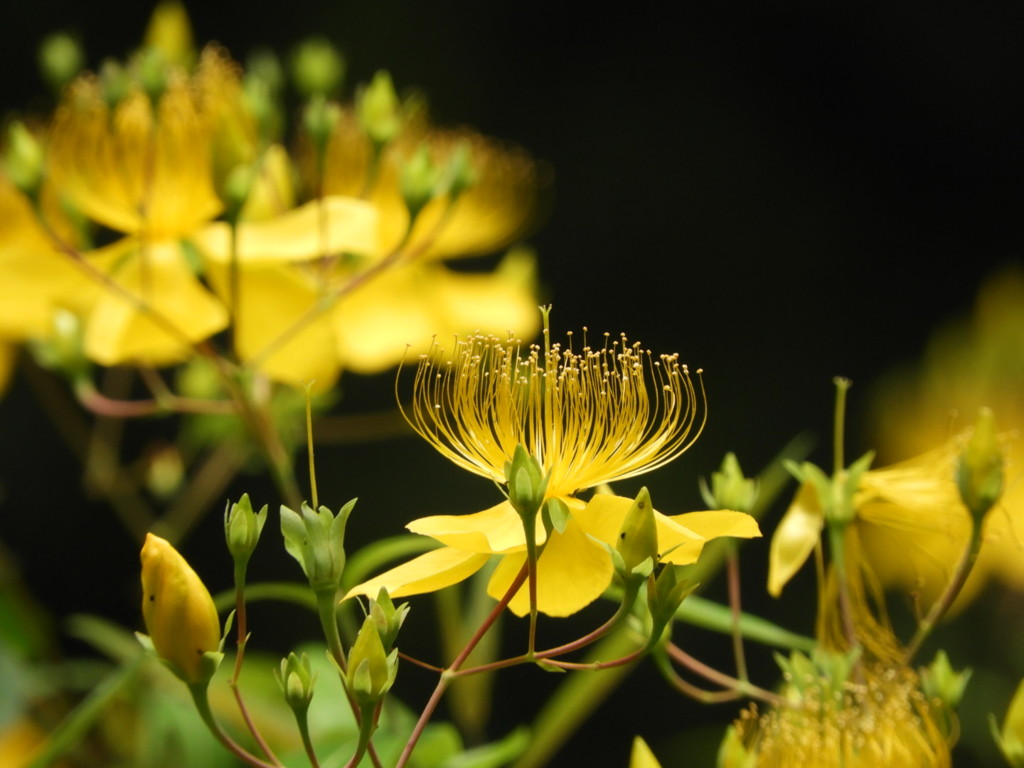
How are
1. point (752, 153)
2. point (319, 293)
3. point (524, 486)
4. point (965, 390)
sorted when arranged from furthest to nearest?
point (752, 153) → point (965, 390) → point (319, 293) → point (524, 486)

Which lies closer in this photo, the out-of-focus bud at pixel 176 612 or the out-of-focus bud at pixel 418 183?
the out-of-focus bud at pixel 176 612

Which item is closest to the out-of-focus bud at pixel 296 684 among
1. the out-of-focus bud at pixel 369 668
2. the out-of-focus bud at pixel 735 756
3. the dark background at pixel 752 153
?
the out-of-focus bud at pixel 369 668

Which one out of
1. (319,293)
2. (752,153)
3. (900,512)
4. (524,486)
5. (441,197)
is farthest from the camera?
(752,153)

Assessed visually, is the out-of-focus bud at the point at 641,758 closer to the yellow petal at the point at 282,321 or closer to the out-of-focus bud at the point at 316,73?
the yellow petal at the point at 282,321

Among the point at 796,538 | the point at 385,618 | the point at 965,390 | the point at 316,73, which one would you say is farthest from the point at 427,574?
the point at 965,390

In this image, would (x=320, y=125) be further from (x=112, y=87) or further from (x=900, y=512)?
(x=900, y=512)

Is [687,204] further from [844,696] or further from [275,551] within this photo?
[844,696]

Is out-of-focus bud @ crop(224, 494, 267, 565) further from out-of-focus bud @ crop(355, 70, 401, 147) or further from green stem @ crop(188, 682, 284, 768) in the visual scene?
out-of-focus bud @ crop(355, 70, 401, 147)

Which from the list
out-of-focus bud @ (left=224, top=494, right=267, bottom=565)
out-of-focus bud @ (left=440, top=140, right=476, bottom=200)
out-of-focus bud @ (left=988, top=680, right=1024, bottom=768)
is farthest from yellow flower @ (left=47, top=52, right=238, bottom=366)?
out-of-focus bud @ (left=988, top=680, right=1024, bottom=768)
